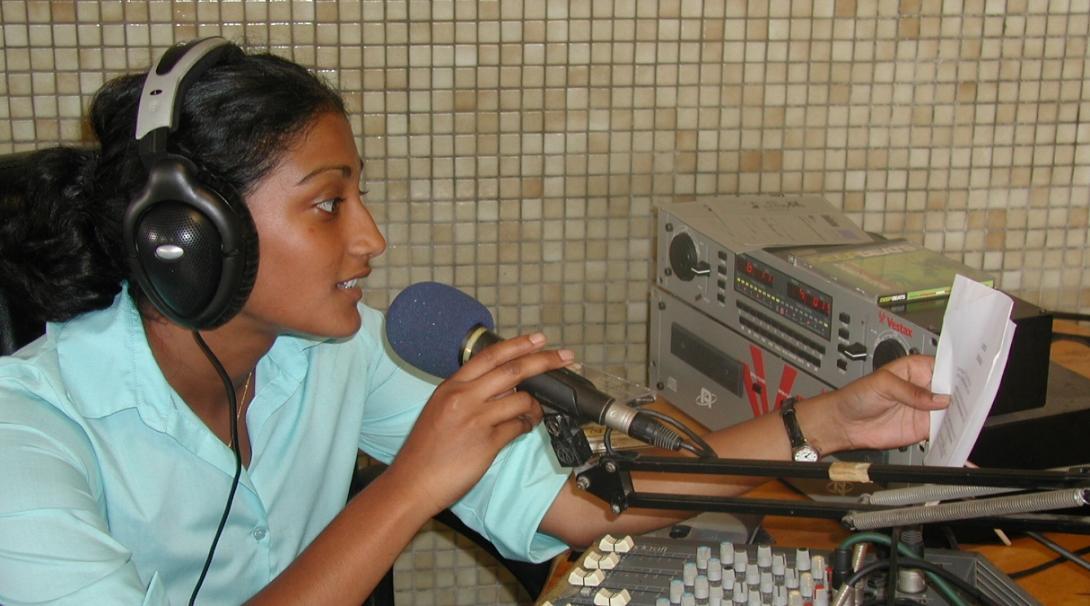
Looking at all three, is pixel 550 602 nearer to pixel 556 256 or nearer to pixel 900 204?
pixel 556 256

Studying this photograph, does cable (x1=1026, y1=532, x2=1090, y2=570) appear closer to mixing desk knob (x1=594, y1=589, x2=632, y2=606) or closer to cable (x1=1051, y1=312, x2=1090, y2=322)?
mixing desk knob (x1=594, y1=589, x2=632, y2=606)

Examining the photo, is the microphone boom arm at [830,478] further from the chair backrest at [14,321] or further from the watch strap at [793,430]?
the chair backrest at [14,321]

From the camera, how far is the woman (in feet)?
3.24

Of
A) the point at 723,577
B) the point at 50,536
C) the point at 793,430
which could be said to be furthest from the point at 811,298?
the point at 50,536

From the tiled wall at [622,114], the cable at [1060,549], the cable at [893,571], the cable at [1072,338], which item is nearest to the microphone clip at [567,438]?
the cable at [893,571]

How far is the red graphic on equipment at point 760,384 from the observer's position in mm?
1503

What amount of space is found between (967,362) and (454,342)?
448 millimetres

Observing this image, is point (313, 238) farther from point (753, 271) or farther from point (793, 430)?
point (753, 271)

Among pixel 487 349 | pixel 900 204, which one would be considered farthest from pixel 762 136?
pixel 487 349

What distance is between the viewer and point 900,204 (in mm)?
1958

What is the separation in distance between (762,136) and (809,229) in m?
0.32

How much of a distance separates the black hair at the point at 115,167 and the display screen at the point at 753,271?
1.99 feet

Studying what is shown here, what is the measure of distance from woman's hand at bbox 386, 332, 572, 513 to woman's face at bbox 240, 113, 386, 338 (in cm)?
17

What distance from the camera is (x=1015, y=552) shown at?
4.43ft
